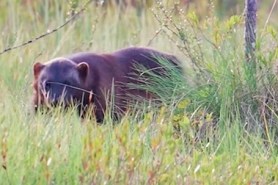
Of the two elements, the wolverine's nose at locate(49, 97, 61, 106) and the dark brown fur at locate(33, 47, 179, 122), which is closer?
the wolverine's nose at locate(49, 97, 61, 106)

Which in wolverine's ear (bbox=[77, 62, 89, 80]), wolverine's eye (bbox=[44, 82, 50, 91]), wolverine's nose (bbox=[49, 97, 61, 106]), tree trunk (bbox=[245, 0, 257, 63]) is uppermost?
tree trunk (bbox=[245, 0, 257, 63])

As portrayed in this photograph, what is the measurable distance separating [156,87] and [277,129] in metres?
1.09

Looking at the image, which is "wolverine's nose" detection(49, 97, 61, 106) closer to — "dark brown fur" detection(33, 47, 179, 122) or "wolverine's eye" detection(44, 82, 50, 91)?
"dark brown fur" detection(33, 47, 179, 122)

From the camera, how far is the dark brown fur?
319 inches

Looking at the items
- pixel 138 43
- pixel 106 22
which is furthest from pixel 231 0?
pixel 138 43

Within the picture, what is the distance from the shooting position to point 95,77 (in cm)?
858

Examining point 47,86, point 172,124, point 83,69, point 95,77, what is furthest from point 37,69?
point 172,124

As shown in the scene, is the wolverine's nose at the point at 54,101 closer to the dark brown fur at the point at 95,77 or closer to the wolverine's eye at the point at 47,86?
the dark brown fur at the point at 95,77

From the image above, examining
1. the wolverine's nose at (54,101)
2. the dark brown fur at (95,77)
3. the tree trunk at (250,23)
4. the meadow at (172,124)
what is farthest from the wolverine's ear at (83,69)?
the tree trunk at (250,23)

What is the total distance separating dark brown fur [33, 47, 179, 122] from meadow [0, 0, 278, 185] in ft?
0.70

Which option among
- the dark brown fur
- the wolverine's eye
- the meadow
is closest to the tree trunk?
the meadow

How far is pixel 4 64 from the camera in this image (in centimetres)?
917

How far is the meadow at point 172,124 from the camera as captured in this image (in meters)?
5.74

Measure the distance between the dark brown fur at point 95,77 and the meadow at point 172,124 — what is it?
0.21 m
